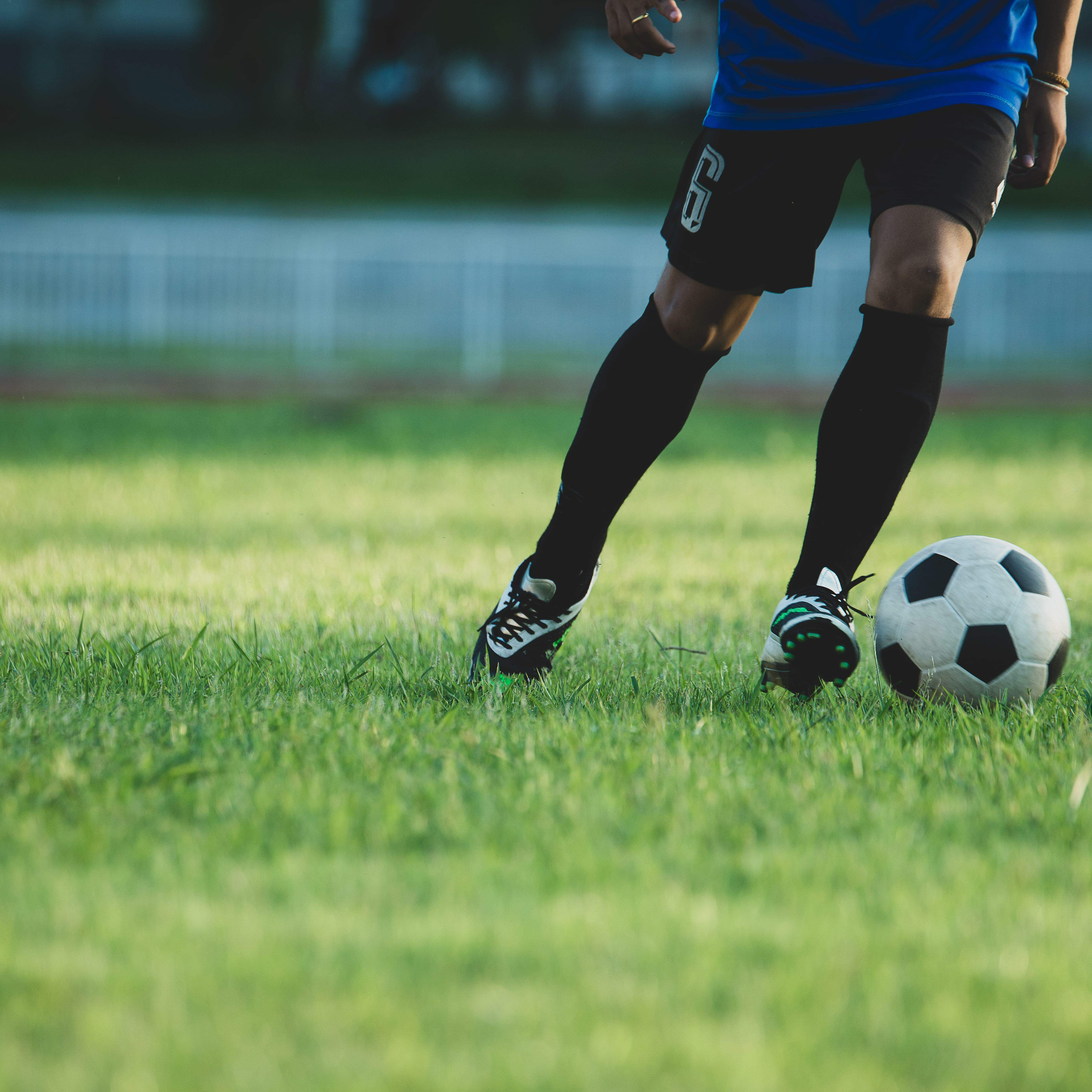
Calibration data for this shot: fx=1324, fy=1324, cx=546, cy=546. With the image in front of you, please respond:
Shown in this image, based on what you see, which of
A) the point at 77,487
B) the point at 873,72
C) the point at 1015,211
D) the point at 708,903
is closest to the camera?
the point at 708,903

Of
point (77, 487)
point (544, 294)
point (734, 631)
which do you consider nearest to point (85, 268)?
point (544, 294)

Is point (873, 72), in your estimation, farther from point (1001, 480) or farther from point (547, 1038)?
point (1001, 480)

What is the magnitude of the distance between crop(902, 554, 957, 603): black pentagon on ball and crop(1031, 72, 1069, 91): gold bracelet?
0.93 meters

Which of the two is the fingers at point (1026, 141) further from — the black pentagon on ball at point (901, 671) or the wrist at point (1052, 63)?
the black pentagon on ball at point (901, 671)

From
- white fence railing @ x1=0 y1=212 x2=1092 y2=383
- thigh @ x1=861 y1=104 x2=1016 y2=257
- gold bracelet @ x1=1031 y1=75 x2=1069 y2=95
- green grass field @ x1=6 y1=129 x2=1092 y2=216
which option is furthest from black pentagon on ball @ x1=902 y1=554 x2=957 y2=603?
green grass field @ x1=6 y1=129 x2=1092 y2=216

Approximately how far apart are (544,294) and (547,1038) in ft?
54.1

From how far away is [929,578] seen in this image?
8.13ft

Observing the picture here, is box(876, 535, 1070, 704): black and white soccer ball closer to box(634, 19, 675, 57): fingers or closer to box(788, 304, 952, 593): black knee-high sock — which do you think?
box(788, 304, 952, 593): black knee-high sock

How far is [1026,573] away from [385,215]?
63.8ft

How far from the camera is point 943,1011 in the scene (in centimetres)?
119

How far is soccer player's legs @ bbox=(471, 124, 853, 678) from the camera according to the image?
7.99ft

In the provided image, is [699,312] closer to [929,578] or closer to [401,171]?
[929,578]

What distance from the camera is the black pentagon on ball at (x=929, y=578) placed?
7.98ft

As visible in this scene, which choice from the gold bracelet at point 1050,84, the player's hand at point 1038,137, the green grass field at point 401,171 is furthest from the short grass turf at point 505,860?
the green grass field at point 401,171
